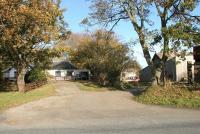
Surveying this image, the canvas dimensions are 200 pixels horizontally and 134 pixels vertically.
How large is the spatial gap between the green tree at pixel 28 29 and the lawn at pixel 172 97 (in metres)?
13.8

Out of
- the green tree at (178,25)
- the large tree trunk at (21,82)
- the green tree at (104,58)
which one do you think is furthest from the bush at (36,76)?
the green tree at (178,25)

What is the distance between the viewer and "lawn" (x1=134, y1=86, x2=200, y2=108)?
2408 cm

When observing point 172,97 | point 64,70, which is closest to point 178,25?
point 172,97

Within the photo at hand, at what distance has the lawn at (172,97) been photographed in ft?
79.0

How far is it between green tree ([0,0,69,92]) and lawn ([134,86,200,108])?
45.3 ft

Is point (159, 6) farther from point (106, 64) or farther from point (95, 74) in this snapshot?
point (95, 74)

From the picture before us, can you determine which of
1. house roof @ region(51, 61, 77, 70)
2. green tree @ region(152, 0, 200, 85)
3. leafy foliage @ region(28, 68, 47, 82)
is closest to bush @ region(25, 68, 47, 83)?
leafy foliage @ region(28, 68, 47, 82)

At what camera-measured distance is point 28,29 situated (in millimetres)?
39094

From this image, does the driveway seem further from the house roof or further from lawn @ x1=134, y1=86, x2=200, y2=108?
the house roof

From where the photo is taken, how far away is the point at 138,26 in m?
35.2

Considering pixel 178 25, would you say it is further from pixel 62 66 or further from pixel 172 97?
pixel 62 66

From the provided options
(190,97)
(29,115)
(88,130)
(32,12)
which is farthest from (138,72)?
(88,130)

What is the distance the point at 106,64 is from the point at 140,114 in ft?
137

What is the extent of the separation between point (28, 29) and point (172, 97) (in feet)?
57.5
